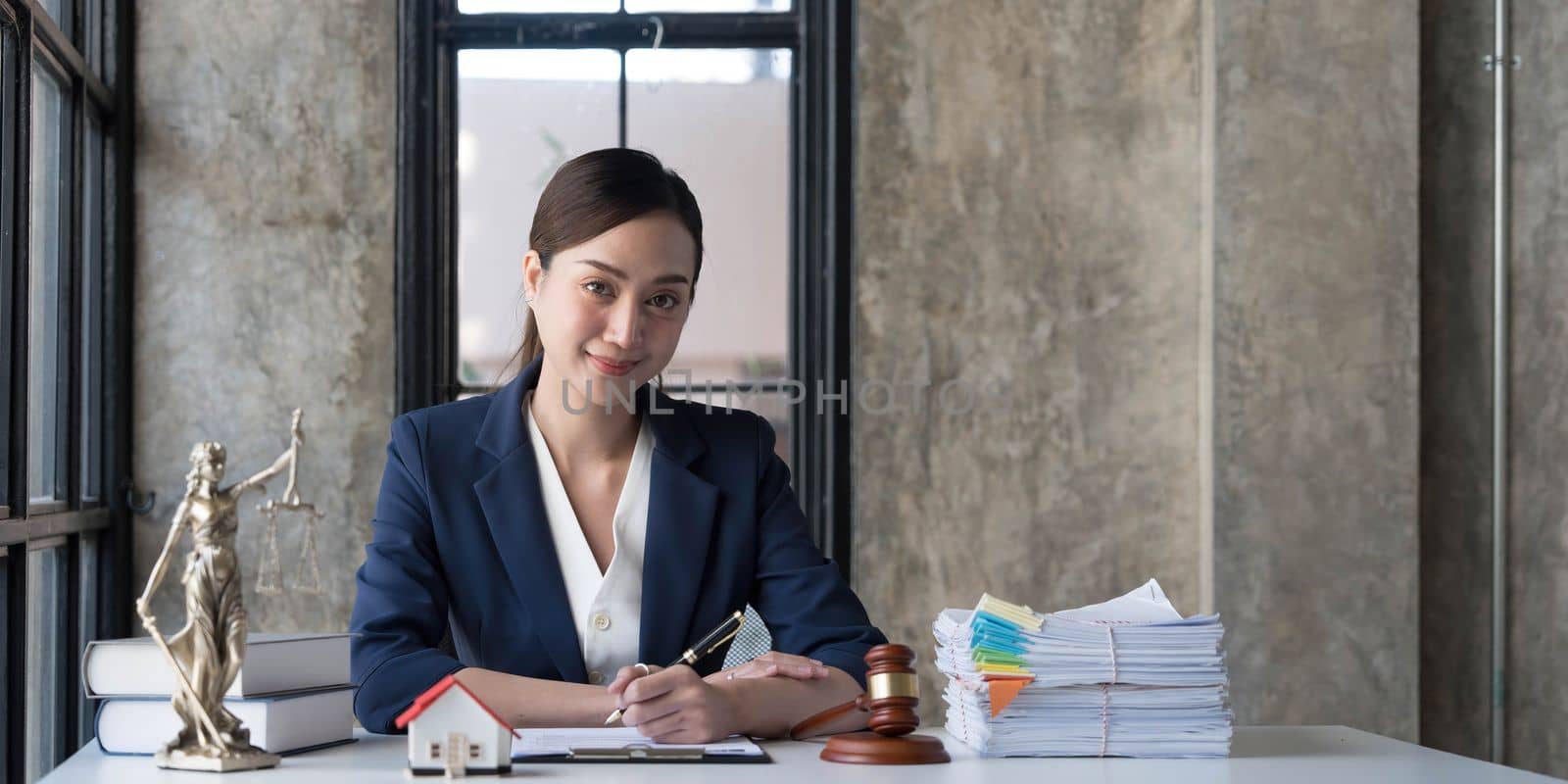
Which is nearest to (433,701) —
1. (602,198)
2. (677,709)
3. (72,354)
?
(677,709)

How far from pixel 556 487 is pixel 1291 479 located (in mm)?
2138

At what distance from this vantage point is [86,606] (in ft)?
10.8

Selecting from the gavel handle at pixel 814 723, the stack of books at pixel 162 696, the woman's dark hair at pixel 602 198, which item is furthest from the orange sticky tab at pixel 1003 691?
the woman's dark hair at pixel 602 198

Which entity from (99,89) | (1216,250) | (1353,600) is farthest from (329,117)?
(1353,600)

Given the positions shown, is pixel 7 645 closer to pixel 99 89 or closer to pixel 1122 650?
pixel 99 89

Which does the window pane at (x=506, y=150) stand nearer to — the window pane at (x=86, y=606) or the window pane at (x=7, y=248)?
the window pane at (x=86, y=606)

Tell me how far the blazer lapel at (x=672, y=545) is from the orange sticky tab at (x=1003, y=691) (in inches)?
24.3

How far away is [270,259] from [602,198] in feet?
5.89

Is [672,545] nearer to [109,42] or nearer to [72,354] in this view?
[72,354]

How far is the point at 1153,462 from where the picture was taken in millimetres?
3619

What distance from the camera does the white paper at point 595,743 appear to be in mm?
1448

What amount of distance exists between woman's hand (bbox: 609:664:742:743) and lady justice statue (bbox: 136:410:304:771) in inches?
17.1

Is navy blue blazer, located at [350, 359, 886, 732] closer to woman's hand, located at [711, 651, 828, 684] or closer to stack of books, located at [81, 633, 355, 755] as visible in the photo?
woman's hand, located at [711, 651, 828, 684]

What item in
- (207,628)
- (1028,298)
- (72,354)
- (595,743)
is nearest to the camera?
(207,628)
